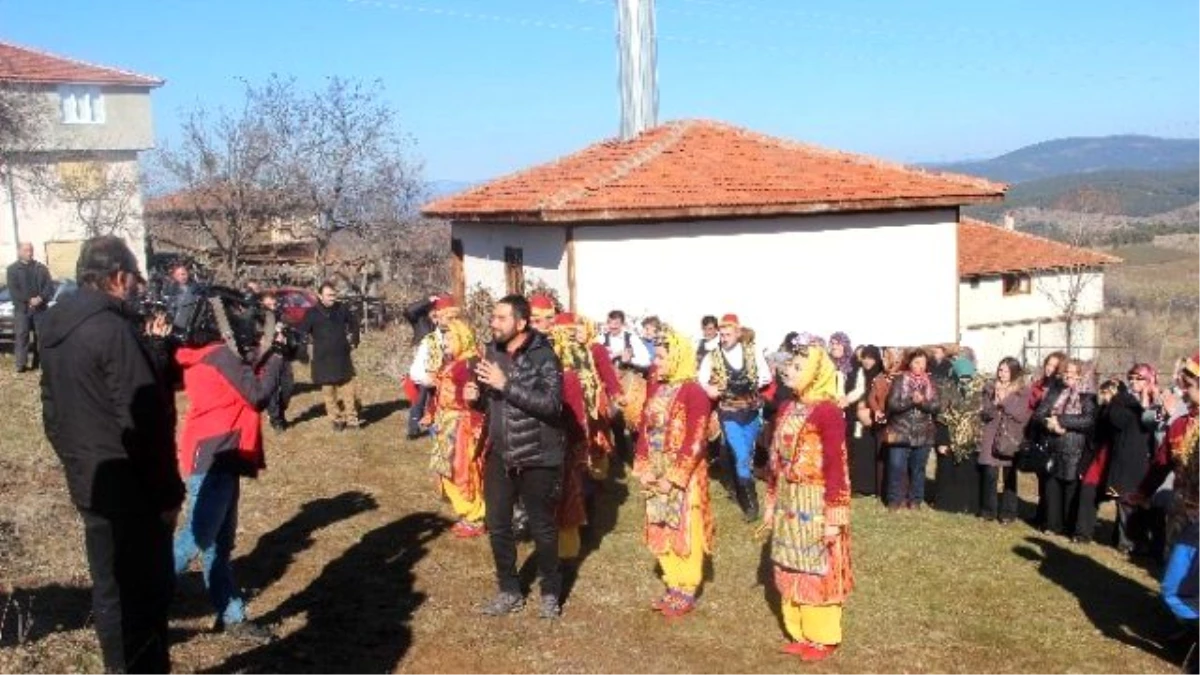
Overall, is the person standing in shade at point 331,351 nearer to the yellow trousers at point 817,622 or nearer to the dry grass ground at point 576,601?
the dry grass ground at point 576,601

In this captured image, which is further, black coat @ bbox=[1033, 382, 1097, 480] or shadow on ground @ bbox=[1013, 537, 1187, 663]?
black coat @ bbox=[1033, 382, 1097, 480]

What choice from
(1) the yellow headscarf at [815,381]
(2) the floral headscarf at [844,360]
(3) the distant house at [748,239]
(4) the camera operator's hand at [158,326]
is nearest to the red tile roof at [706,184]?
(3) the distant house at [748,239]

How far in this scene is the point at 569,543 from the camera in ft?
25.4

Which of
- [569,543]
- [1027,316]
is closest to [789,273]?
[569,543]

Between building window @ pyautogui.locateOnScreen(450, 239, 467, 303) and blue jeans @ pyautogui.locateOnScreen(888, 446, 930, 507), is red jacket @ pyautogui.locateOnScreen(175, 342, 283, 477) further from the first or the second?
building window @ pyautogui.locateOnScreen(450, 239, 467, 303)

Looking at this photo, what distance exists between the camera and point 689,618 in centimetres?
687

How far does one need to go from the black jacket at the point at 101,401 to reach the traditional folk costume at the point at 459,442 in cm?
375

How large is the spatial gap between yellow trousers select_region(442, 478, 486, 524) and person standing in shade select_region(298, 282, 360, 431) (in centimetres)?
395

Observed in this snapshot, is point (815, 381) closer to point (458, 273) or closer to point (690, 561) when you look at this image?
point (690, 561)


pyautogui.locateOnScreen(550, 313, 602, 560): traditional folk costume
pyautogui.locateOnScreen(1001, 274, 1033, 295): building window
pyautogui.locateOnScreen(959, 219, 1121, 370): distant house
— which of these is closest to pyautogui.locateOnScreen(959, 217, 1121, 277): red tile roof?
pyautogui.locateOnScreen(959, 219, 1121, 370): distant house

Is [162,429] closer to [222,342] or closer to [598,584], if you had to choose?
[222,342]

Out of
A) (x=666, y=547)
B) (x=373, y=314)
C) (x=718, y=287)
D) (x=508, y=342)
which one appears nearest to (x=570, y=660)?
(x=666, y=547)

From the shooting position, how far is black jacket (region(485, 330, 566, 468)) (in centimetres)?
618

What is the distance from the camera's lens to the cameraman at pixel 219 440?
5.59 m
